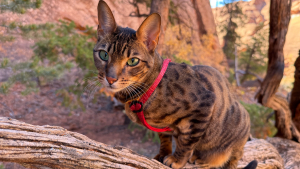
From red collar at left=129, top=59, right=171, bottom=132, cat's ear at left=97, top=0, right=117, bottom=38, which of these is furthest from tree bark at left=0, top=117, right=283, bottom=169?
cat's ear at left=97, top=0, right=117, bottom=38

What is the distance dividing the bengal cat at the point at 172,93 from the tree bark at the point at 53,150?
1.12 feet

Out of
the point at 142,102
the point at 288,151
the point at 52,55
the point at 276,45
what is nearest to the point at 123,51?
the point at 142,102

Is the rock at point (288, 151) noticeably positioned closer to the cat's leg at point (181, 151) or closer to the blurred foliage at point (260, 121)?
the blurred foliage at point (260, 121)

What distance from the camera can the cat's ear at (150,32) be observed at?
4.19 feet

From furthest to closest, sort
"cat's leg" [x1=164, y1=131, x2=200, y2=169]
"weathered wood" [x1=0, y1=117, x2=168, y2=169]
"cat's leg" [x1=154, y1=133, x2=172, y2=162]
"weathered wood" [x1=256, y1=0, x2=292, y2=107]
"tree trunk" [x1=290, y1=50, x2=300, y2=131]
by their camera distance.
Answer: "tree trunk" [x1=290, y1=50, x2=300, y2=131]
"weathered wood" [x1=256, y1=0, x2=292, y2=107]
"cat's leg" [x1=154, y1=133, x2=172, y2=162]
"cat's leg" [x1=164, y1=131, x2=200, y2=169]
"weathered wood" [x1=0, y1=117, x2=168, y2=169]

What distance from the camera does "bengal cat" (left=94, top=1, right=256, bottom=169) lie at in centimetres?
129

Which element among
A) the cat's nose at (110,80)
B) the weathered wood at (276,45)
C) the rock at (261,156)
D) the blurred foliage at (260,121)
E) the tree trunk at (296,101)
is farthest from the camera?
the blurred foliage at (260,121)

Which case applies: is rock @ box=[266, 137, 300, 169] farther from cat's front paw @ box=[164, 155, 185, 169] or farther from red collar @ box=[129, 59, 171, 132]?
red collar @ box=[129, 59, 171, 132]

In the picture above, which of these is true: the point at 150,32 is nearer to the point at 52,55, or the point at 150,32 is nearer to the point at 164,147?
the point at 164,147

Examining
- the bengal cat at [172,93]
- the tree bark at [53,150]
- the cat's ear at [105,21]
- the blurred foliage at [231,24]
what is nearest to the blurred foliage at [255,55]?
the blurred foliage at [231,24]

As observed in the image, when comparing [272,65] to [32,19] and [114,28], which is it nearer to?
[114,28]

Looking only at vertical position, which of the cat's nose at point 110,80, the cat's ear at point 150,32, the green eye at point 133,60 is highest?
the cat's ear at point 150,32

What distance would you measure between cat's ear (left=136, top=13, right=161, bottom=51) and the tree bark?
0.71 meters

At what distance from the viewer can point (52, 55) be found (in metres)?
3.06
